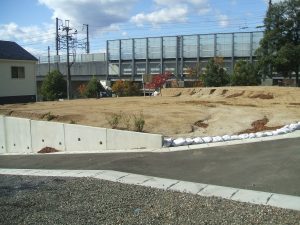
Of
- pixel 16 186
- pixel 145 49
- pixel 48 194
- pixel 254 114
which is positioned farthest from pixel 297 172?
pixel 145 49

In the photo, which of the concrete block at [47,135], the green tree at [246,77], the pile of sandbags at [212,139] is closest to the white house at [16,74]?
the concrete block at [47,135]

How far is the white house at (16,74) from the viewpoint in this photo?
3148cm

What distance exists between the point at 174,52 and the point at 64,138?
193 ft

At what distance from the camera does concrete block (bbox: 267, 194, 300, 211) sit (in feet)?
19.2

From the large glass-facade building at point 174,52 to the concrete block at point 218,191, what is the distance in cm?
5790

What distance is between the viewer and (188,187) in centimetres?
712

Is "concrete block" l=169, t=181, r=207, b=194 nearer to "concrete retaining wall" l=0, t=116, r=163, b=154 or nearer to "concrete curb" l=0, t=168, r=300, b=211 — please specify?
"concrete curb" l=0, t=168, r=300, b=211

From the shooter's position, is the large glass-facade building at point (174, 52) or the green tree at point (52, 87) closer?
the green tree at point (52, 87)

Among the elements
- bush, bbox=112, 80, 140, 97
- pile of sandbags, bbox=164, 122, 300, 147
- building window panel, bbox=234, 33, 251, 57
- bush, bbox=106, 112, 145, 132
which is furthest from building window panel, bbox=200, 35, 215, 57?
pile of sandbags, bbox=164, 122, 300, 147

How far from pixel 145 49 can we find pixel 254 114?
59.9 meters

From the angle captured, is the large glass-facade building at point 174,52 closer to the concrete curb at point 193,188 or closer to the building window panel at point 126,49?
the building window panel at point 126,49

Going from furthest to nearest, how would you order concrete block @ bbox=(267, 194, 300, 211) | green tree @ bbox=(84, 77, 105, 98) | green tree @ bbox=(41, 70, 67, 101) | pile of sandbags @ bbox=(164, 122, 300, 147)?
green tree @ bbox=(84, 77, 105, 98), green tree @ bbox=(41, 70, 67, 101), pile of sandbags @ bbox=(164, 122, 300, 147), concrete block @ bbox=(267, 194, 300, 211)

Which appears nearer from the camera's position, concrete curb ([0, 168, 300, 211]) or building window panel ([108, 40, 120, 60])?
concrete curb ([0, 168, 300, 211])

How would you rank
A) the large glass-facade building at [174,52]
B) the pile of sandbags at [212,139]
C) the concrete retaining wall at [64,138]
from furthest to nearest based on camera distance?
the large glass-facade building at [174,52]
the concrete retaining wall at [64,138]
the pile of sandbags at [212,139]
